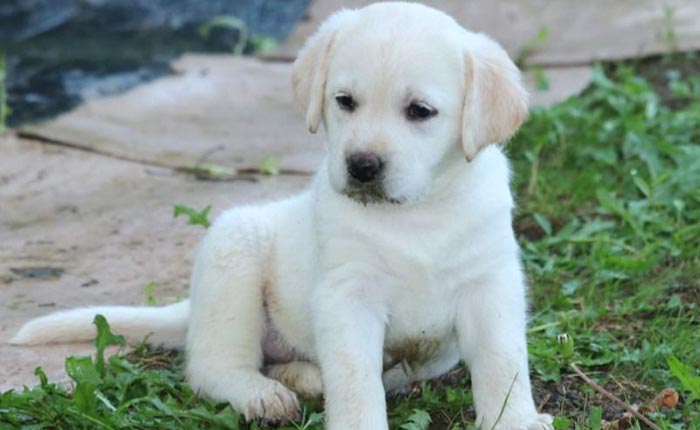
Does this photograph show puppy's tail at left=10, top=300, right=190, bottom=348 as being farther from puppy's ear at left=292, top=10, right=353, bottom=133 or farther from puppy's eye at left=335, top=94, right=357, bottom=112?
puppy's eye at left=335, top=94, right=357, bottom=112

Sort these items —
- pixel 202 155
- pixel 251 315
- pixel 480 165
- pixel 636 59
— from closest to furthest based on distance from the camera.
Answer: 1. pixel 480 165
2. pixel 251 315
3. pixel 202 155
4. pixel 636 59

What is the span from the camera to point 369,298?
3701 millimetres

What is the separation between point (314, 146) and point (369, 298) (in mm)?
3233

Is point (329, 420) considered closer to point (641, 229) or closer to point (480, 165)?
point (480, 165)

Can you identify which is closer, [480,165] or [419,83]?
[419,83]

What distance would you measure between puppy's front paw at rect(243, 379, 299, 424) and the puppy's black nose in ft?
2.53

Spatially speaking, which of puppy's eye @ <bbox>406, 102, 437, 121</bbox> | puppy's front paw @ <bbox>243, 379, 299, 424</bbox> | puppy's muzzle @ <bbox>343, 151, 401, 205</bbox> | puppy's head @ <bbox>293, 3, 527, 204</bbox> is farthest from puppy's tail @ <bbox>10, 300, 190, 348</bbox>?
puppy's eye @ <bbox>406, 102, 437, 121</bbox>

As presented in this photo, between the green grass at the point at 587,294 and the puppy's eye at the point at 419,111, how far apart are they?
867 mm

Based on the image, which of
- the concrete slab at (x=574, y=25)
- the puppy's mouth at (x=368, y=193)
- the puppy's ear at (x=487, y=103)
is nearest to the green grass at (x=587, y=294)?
the puppy's mouth at (x=368, y=193)

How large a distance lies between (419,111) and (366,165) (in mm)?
240

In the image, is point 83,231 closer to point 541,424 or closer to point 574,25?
point 541,424

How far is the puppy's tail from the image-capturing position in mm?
4367

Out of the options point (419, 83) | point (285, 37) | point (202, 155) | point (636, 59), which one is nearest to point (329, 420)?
point (419, 83)

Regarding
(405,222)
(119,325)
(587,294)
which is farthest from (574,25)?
(405,222)
